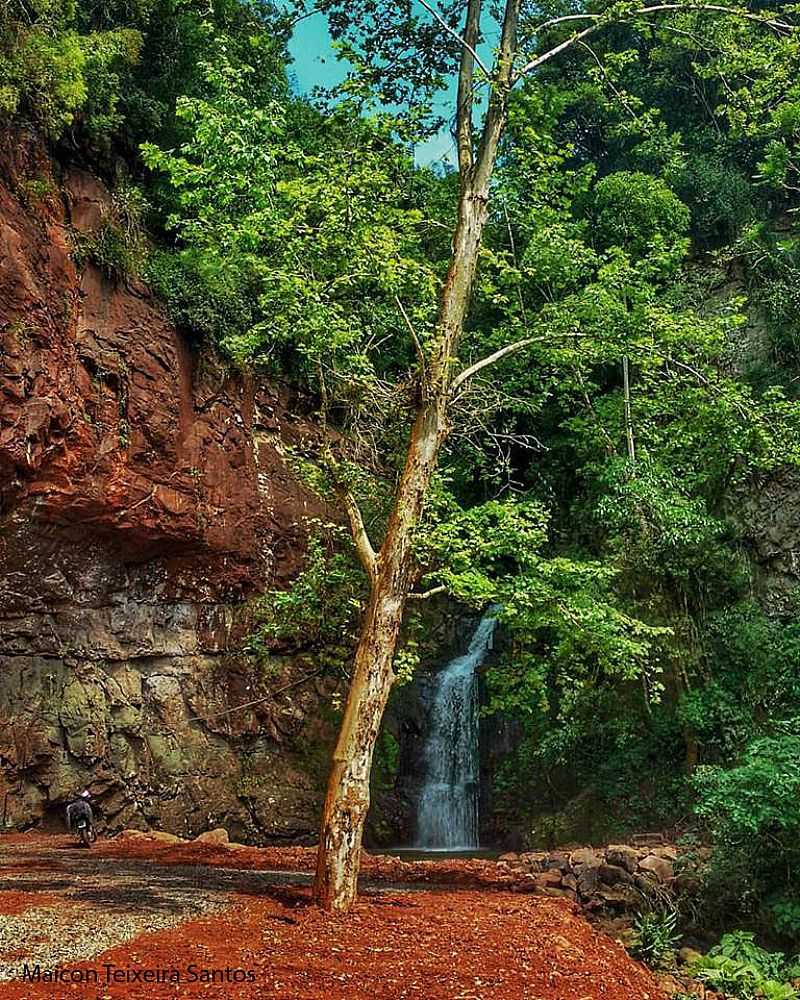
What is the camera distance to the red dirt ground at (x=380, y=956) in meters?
4.61

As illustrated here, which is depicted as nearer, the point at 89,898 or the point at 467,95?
the point at 89,898

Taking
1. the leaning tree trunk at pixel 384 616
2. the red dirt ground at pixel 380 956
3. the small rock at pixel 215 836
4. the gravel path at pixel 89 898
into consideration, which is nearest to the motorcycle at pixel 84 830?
the gravel path at pixel 89 898

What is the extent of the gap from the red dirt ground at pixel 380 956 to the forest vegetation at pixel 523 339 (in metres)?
0.73

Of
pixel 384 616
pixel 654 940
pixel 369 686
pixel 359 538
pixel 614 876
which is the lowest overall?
pixel 654 940

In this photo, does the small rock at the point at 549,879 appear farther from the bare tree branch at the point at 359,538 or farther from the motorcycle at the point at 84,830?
the motorcycle at the point at 84,830

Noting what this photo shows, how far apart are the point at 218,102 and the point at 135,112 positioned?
29.6 feet

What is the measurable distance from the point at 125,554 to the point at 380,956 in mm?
10481

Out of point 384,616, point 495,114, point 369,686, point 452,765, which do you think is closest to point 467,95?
point 495,114

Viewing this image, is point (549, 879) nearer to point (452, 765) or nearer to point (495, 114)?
point (452, 765)

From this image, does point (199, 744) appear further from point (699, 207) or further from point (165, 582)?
point (699, 207)

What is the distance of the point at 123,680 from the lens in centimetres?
1441

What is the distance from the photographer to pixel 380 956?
5418mm

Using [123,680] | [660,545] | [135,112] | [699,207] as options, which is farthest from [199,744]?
[699,207]

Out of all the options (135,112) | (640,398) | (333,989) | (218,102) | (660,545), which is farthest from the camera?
(135,112)
